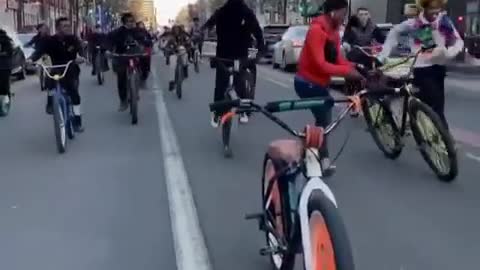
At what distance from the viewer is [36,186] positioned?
9.21 m

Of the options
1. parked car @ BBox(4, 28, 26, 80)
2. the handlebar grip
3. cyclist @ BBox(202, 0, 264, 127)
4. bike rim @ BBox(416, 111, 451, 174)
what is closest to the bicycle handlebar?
cyclist @ BBox(202, 0, 264, 127)

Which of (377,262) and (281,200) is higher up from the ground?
(281,200)

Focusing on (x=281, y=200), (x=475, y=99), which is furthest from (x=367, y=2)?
(x=281, y=200)

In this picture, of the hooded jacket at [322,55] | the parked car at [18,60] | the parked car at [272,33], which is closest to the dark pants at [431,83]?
the hooded jacket at [322,55]

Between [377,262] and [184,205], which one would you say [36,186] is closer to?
[184,205]

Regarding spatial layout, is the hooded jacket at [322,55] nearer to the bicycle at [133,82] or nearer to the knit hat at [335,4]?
the knit hat at [335,4]

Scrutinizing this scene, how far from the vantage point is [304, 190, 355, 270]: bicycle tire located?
4.13 meters

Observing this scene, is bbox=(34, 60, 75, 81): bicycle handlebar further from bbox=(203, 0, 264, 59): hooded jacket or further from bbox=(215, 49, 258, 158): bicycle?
bbox=(215, 49, 258, 158): bicycle

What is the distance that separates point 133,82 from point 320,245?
1044 centimetres

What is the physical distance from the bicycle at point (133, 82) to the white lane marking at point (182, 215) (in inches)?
83.2

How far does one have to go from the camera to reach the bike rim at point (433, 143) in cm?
895

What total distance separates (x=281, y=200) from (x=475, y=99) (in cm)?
1544

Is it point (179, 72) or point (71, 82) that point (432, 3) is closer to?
point (71, 82)

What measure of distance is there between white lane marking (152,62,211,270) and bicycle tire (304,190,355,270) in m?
1.72
